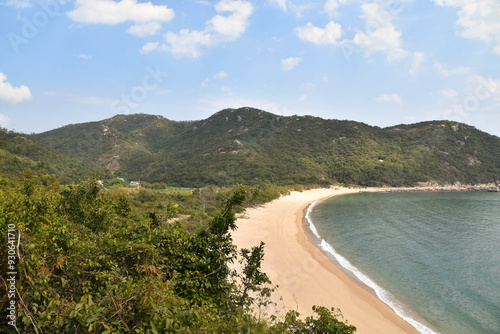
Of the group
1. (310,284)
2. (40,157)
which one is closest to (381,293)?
(310,284)

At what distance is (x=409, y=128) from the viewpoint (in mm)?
133500

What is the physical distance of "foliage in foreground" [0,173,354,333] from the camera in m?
3.19

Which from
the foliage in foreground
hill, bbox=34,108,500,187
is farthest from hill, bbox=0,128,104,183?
the foliage in foreground

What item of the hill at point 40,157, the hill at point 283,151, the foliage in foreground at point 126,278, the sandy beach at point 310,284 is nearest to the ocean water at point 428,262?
the sandy beach at point 310,284

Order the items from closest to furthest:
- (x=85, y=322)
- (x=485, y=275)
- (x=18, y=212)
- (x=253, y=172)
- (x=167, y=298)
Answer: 1. (x=85, y=322)
2. (x=167, y=298)
3. (x=18, y=212)
4. (x=485, y=275)
5. (x=253, y=172)

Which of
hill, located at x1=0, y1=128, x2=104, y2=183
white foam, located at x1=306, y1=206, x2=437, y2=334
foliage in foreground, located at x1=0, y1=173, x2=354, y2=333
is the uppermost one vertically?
hill, located at x1=0, y1=128, x2=104, y2=183

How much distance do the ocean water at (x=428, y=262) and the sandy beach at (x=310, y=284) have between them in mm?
1194

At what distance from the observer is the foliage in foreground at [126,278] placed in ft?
10.5

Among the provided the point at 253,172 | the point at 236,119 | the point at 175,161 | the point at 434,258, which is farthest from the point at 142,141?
the point at 434,258

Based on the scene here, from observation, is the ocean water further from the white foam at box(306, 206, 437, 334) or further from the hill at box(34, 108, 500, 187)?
the hill at box(34, 108, 500, 187)

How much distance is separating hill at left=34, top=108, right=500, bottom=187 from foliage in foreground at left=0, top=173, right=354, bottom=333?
7137cm

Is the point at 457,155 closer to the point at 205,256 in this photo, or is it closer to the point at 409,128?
the point at 409,128

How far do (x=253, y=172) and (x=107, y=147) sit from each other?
74.4 meters

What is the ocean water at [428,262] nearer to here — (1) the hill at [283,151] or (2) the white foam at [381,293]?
(2) the white foam at [381,293]
